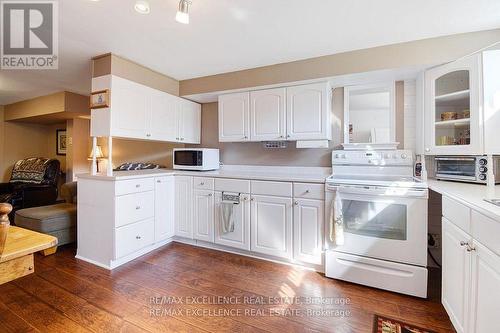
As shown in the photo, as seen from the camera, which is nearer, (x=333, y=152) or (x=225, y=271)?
(x=225, y=271)

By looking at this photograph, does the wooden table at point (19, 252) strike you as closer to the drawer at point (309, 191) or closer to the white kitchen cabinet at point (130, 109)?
the white kitchen cabinet at point (130, 109)

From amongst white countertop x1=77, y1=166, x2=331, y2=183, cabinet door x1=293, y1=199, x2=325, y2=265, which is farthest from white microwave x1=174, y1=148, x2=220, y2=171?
cabinet door x1=293, y1=199, x2=325, y2=265

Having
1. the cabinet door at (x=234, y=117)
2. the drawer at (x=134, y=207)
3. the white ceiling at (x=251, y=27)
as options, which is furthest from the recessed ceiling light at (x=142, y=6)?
the drawer at (x=134, y=207)

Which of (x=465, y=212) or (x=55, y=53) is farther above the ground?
(x=55, y=53)

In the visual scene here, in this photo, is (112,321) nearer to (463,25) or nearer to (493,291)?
(493,291)

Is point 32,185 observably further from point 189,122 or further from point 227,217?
point 227,217

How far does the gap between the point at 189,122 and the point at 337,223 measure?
2419mm

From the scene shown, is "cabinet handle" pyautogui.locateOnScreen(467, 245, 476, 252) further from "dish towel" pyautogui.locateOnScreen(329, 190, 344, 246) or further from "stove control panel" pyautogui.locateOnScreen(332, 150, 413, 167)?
"stove control panel" pyautogui.locateOnScreen(332, 150, 413, 167)

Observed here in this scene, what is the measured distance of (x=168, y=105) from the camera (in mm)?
2996

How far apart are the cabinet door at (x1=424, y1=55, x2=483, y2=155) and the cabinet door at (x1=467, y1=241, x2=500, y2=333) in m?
1.06

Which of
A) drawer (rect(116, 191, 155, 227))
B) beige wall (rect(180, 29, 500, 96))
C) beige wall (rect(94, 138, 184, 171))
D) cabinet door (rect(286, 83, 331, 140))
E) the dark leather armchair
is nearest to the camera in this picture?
beige wall (rect(180, 29, 500, 96))

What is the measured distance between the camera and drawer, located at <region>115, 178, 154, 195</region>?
89.6 inches

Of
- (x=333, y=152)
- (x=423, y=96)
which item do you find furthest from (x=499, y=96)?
(x=333, y=152)

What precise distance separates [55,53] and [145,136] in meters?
1.17
